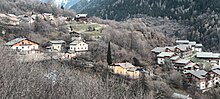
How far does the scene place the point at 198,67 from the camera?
98.0 feet

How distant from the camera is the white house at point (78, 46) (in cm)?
2908

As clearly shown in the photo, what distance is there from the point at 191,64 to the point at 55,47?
37.9 ft

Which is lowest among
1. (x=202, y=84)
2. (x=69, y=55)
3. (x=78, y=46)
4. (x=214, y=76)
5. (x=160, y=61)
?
(x=202, y=84)

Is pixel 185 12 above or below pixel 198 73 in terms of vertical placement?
above

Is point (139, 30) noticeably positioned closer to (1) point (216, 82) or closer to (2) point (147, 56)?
(2) point (147, 56)

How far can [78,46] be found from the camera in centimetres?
2903

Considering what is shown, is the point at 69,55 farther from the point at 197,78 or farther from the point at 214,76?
the point at 214,76

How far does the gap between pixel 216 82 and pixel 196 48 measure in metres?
14.0

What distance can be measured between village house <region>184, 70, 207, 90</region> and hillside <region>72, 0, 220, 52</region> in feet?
84.1

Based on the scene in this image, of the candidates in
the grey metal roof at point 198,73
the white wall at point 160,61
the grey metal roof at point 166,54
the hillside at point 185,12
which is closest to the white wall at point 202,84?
the grey metal roof at point 198,73

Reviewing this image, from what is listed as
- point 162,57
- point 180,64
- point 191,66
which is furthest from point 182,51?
point 191,66

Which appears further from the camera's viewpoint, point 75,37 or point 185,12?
point 185,12

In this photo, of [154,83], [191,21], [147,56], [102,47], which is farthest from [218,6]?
[154,83]

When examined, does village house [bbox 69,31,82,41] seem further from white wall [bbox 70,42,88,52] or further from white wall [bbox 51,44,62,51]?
white wall [bbox 51,44,62,51]
